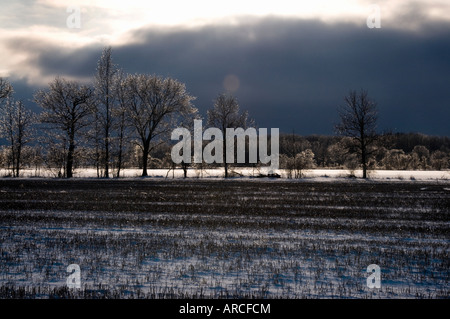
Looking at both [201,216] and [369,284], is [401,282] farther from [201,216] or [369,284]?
[201,216]

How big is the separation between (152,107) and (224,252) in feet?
169

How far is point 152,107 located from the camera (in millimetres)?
60844

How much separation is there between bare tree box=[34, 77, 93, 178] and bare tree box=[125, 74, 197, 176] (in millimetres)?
6255

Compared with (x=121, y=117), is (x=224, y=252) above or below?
below

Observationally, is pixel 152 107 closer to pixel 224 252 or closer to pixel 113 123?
pixel 113 123

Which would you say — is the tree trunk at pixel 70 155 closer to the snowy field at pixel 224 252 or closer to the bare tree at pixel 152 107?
the bare tree at pixel 152 107

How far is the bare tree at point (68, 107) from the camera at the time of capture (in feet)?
182

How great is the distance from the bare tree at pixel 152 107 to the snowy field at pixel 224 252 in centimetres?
3855

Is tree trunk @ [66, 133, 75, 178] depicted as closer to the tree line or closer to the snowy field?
the tree line

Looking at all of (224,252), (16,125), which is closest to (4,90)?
(16,125)

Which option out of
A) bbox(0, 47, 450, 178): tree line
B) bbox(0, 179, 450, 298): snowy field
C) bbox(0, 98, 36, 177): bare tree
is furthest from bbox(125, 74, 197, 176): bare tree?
bbox(0, 179, 450, 298): snowy field

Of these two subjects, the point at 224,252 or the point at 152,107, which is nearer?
the point at 224,252

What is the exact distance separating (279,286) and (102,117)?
5208 cm

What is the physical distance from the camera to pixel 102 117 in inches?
2233
